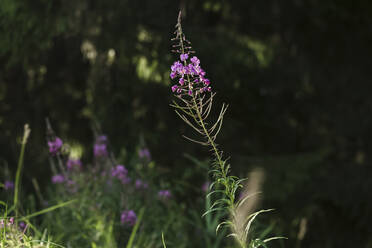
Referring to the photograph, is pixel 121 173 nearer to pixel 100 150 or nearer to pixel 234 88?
pixel 100 150

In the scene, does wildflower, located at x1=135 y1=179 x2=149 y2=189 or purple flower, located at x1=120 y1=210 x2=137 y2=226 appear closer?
purple flower, located at x1=120 y1=210 x2=137 y2=226

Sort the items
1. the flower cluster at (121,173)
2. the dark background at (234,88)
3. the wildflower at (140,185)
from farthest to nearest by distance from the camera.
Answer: the dark background at (234,88)
the wildflower at (140,185)
the flower cluster at (121,173)

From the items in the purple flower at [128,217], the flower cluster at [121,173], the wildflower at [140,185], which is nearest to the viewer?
the purple flower at [128,217]

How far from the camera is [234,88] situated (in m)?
5.25

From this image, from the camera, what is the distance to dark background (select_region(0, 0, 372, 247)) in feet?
16.2

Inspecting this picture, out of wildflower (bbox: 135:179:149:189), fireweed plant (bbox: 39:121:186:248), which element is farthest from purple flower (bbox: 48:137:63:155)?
wildflower (bbox: 135:179:149:189)

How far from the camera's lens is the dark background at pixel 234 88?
4.95 metres

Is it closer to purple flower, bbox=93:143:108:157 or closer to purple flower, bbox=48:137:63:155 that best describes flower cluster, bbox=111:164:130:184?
purple flower, bbox=48:137:63:155

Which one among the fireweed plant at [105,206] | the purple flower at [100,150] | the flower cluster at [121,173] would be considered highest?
the flower cluster at [121,173]

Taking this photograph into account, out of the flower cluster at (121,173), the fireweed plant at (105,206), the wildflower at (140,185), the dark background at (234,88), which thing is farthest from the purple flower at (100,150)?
the dark background at (234,88)

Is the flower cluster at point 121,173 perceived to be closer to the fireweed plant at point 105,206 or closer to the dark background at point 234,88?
the fireweed plant at point 105,206

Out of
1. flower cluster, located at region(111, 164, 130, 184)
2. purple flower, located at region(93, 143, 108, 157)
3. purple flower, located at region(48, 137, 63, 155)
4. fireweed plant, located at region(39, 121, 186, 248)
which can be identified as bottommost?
fireweed plant, located at region(39, 121, 186, 248)

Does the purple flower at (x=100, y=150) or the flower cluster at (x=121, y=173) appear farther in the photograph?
the purple flower at (x=100, y=150)

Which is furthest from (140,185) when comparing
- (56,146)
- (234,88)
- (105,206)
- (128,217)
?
(234,88)
